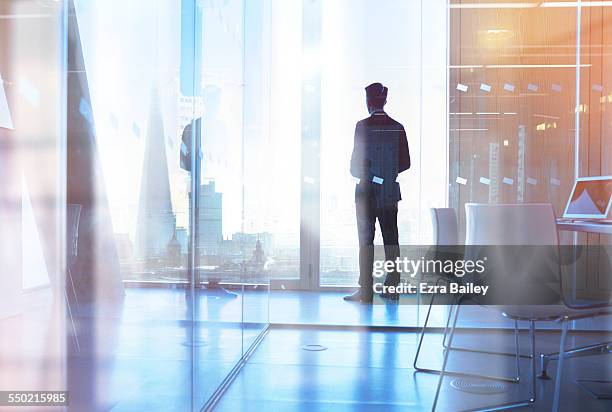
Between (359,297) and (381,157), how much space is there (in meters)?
1.27

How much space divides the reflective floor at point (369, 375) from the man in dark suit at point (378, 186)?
36.5 inches

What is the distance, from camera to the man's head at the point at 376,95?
495 centimetres

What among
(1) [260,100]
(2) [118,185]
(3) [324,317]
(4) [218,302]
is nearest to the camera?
(2) [118,185]

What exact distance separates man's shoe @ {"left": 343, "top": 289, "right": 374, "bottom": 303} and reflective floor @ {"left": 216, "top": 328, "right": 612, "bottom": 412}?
869 millimetres

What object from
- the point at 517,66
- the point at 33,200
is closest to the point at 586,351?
the point at 517,66

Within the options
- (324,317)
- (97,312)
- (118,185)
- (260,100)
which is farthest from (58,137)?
(324,317)

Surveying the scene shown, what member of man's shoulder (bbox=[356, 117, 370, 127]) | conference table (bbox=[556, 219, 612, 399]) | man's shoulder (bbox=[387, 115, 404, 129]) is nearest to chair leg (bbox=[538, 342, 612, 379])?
conference table (bbox=[556, 219, 612, 399])

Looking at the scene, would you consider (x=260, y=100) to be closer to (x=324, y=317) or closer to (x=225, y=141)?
(x=225, y=141)

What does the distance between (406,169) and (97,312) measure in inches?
112

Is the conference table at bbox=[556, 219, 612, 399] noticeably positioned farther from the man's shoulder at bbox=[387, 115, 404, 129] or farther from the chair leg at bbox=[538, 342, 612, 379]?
the man's shoulder at bbox=[387, 115, 404, 129]

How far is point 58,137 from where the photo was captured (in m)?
1.38

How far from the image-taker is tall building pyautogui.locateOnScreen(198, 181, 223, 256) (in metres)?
2.36

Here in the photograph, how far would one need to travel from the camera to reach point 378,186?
473 cm

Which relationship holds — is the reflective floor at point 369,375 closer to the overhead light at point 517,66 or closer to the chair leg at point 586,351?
the chair leg at point 586,351
